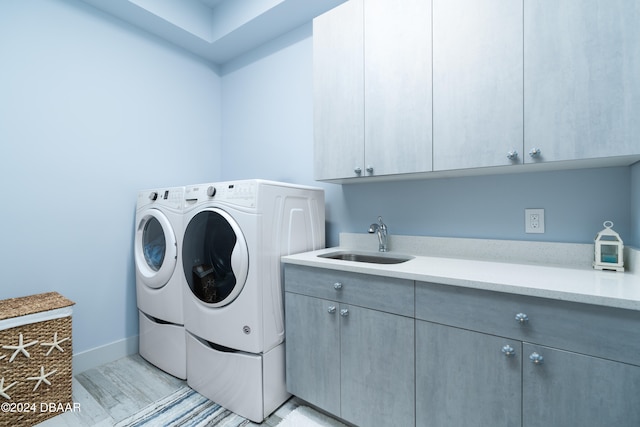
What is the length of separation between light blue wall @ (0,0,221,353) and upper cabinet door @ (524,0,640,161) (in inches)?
101

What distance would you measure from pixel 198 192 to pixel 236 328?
2.66 ft

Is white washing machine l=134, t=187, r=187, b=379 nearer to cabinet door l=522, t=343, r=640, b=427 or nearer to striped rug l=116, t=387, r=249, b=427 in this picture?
striped rug l=116, t=387, r=249, b=427

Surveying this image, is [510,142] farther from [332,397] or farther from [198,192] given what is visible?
[198,192]

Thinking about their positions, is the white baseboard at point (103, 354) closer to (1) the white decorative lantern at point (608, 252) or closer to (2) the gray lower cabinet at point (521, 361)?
(2) the gray lower cabinet at point (521, 361)

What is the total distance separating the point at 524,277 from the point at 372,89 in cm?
114

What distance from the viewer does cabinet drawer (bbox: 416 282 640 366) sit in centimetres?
88

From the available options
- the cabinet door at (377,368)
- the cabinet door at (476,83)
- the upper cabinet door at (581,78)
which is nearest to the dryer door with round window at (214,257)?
the cabinet door at (377,368)

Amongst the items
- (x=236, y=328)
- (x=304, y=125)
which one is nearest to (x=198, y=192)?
(x=236, y=328)

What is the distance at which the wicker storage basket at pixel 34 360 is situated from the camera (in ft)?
4.92

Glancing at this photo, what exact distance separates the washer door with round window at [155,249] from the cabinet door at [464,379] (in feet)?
5.11

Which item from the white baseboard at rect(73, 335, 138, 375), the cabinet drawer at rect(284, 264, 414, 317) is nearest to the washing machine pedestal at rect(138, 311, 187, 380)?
the white baseboard at rect(73, 335, 138, 375)

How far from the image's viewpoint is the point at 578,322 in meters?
0.93

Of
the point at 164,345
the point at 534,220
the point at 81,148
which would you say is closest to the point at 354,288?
the point at 534,220

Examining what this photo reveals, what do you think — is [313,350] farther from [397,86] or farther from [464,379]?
[397,86]
